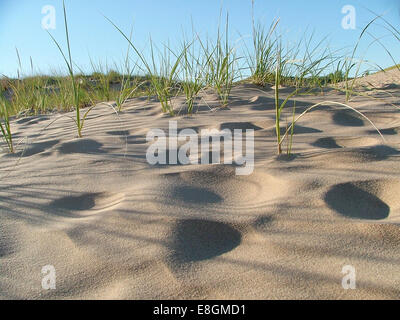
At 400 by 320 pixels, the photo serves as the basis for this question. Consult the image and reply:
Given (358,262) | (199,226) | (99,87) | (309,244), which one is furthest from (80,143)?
(99,87)

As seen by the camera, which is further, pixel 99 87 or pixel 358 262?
pixel 99 87

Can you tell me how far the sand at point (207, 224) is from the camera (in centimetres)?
Answer: 75

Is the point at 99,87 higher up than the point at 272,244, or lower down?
higher up

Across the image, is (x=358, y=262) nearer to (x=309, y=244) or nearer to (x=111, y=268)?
(x=309, y=244)

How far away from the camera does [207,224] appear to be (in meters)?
0.96

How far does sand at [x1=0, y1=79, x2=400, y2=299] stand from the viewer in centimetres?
75

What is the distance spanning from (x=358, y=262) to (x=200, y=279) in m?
0.35

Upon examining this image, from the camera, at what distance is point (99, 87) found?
4.23 m
